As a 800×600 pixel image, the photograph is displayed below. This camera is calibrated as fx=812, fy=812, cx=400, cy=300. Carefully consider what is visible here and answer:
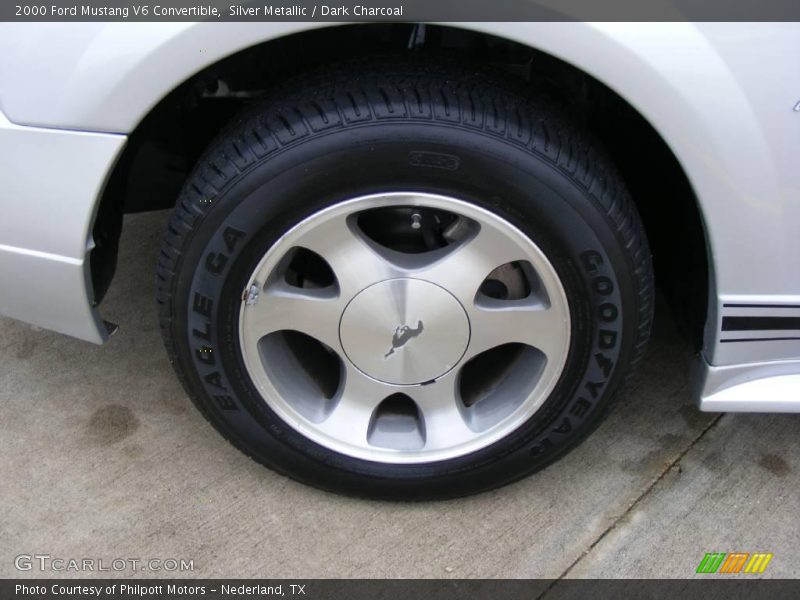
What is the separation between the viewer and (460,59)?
1.73 meters

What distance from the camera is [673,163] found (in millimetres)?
1795

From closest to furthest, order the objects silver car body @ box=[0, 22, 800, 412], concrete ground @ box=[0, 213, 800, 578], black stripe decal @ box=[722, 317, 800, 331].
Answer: silver car body @ box=[0, 22, 800, 412] → black stripe decal @ box=[722, 317, 800, 331] → concrete ground @ box=[0, 213, 800, 578]

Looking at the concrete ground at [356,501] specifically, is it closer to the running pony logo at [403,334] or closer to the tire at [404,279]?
the tire at [404,279]

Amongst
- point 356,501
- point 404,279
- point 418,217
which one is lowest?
point 356,501

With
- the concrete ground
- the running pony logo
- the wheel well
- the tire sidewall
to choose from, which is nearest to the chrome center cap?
the running pony logo

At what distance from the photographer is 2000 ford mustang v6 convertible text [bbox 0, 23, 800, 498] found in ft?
4.91

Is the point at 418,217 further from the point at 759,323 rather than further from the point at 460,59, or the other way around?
the point at 759,323

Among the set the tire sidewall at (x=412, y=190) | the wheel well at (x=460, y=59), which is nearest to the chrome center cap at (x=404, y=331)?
the tire sidewall at (x=412, y=190)

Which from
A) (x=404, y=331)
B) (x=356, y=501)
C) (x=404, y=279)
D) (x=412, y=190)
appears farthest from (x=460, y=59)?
(x=356, y=501)

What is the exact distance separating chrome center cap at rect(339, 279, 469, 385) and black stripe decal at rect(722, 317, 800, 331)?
1.85ft

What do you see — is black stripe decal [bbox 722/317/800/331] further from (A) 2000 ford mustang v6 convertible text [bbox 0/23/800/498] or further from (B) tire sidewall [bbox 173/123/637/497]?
(B) tire sidewall [bbox 173/123/637/497]

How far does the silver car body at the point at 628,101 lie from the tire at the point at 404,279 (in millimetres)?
179

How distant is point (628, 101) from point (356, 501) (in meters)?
1.15
